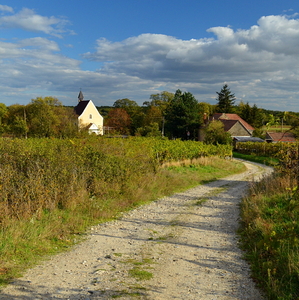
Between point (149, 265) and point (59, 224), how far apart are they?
3160 mm

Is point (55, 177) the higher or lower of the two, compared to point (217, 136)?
lower

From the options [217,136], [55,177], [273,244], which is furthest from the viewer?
[217,136]

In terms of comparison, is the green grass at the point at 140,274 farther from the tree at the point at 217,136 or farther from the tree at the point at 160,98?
the tree at the point at 160,98

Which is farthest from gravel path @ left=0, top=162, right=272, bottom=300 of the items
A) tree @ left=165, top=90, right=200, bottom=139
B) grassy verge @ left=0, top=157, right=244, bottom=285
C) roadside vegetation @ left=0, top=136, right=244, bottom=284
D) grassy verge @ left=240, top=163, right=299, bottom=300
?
tree @ left=165, top=90, right=200, bottom=139

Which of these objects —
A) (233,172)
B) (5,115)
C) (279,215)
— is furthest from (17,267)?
(5,115)

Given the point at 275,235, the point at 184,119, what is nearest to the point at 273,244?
the point at 275,235

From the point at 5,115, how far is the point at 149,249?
6070 centimetres

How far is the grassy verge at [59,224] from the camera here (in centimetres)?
616

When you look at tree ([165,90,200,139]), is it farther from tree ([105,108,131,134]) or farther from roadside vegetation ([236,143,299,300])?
roadside vegetation ([236,143,299,300])

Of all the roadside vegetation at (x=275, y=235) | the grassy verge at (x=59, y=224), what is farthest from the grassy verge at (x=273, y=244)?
the grassy verge at (x=59, y=224)

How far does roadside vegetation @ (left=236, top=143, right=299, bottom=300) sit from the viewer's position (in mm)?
2761

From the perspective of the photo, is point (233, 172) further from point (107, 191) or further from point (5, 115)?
point (5, 115)

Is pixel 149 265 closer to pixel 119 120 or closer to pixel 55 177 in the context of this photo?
pixel 55 177

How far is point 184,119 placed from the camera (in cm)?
5972
